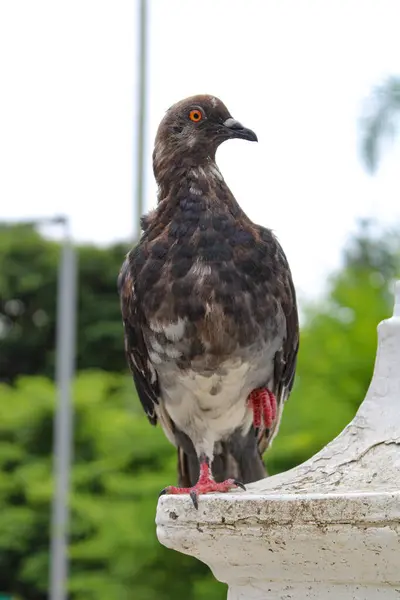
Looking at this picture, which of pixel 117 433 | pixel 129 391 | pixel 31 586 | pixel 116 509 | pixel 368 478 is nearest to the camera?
pixel 368 478

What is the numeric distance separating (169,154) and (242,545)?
170 centimetres

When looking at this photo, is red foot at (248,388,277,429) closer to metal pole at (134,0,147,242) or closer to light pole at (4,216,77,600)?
light pole at (4,216,77,600)

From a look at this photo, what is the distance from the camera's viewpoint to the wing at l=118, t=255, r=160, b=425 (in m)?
4.21

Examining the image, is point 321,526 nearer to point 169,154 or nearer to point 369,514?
point 369,514

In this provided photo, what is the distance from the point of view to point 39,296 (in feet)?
84.1

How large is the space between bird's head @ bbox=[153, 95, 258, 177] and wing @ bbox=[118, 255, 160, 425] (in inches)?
15.7

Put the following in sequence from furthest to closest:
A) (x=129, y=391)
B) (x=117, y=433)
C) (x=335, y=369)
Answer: (x=129, y=391), (x=117, y=433), (x=335, y=369)

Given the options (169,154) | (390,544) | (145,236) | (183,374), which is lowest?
(390,544)

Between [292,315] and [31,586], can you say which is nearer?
[292,315]

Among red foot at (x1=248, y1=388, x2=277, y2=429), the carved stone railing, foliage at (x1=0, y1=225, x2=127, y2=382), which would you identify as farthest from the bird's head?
foliage at (x1=0, y1=225, x2=127, y2=382)

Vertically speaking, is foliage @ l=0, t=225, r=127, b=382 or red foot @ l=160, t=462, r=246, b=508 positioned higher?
foliage @ l=0, t=225, r=127, b=382

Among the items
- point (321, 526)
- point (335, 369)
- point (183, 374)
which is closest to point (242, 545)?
point (321, 526)

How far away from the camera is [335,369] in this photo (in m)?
9.38

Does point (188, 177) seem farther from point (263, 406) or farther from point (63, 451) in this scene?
point (63, 451)
